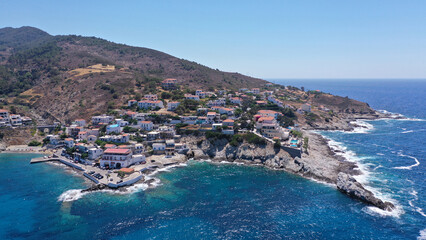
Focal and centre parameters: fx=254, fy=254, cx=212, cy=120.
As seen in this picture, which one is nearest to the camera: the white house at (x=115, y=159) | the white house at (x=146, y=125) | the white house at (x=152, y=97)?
the white house at (x=115, y=159)

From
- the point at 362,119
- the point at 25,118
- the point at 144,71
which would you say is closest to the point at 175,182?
the point at 25,118

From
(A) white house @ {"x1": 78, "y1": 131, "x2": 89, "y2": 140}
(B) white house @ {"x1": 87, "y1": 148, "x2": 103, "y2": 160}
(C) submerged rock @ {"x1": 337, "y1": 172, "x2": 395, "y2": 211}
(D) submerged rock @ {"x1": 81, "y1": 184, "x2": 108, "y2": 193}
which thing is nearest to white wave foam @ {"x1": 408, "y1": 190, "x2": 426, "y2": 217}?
(C) submerged rock @ {"x1": 337, "y1": 172, "x2": 395, "y2": 211}

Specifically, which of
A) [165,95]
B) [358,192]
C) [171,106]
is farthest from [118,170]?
[165,95]

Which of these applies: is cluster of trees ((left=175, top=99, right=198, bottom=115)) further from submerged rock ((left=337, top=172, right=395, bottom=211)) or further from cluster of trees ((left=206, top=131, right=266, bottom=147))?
submerged rock ((left=337, top=172, right=395, bottom=211))

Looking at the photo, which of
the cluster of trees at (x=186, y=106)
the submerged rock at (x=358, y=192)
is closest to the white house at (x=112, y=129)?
the cluster of trees at (x=186, y=106)

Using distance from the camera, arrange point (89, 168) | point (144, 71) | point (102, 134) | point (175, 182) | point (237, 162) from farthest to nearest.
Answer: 1. point (144, 71)
2. point (102, 134)
3. point (237, 162)
4. point (89, 168)
5. point (175, 182)

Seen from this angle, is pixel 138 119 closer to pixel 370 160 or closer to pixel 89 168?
pixel 89 168

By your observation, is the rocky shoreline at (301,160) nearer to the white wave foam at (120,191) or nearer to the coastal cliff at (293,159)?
the coastal cliff at (293,159)

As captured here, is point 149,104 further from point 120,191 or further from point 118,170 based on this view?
point 120,191
